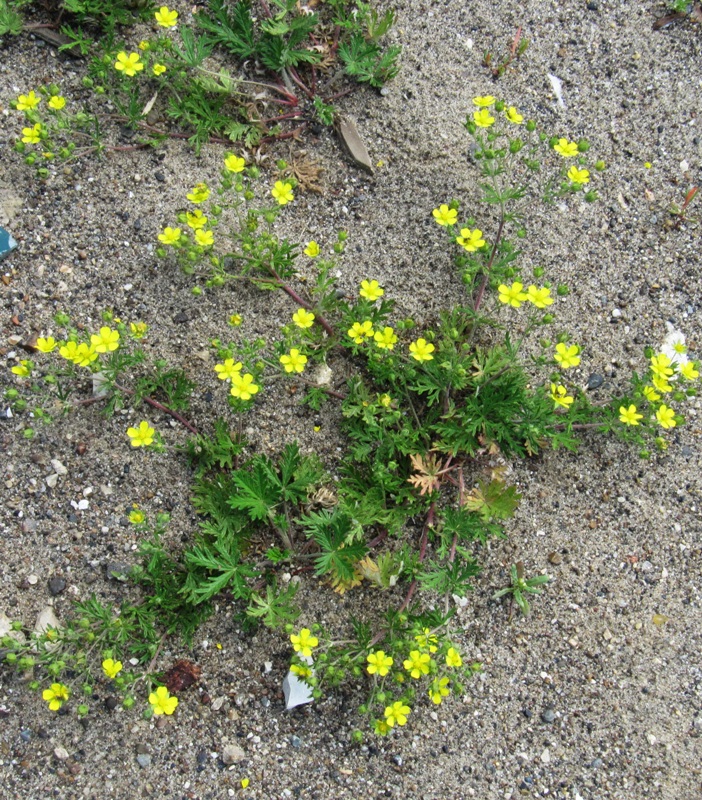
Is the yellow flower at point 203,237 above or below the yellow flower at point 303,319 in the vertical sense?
above

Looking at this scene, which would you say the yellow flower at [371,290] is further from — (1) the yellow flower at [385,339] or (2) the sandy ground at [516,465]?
(2) the sandy ground at [516,465]

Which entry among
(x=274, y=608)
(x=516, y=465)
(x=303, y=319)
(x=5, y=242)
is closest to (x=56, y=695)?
(x=274, y=608)

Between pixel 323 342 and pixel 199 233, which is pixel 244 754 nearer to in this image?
pixel 323 342

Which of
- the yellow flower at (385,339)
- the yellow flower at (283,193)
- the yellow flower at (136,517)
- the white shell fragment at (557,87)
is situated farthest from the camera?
the white shell fragment at (557,87)

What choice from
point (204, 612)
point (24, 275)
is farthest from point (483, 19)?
point (204, 612)

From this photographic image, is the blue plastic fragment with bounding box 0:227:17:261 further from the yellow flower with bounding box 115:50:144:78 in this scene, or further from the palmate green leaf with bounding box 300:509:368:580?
the palmate green leaf with bounding box 300:509:368:580

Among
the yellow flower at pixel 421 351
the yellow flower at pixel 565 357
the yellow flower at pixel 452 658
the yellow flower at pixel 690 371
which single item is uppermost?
the yellow flower at pixel 690 371

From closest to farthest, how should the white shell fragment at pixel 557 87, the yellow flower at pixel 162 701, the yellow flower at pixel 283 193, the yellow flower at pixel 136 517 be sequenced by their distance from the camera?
the yellow flower at pixel 162 701 → the yellow flower at pixel 136 517 → the yellow flower at pixel 283 193 → the white shell fragment at pixel 557 87

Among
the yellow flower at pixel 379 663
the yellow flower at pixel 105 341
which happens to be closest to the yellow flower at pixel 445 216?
the yellow flower at pixel 105 341
